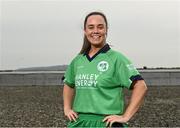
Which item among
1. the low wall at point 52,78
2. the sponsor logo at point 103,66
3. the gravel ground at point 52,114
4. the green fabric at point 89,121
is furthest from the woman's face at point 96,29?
the low wall at point 52,78

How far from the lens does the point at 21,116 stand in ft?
38.9

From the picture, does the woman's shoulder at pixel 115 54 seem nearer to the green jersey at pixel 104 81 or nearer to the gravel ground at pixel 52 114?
the green jersey at pixel 104 81

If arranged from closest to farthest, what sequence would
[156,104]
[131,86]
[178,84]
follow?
[131,86] < [156,104] < [178,84]

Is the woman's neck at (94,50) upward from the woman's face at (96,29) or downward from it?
downward

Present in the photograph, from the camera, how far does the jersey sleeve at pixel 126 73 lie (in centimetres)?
261

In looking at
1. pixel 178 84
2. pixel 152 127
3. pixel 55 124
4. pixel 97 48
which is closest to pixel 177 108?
pixel 152 127

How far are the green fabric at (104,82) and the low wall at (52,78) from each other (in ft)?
86.0

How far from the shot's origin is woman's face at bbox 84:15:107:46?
271 cm

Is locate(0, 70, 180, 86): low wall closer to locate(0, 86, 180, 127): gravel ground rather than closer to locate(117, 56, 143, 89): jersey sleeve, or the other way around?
locate(0, 86, 180, 127): gravel ground

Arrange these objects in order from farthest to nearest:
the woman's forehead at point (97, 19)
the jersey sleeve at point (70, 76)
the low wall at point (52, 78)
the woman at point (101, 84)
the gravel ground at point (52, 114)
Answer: the low wall at point (52, 78) → the gravel ground at point (52, 114) → the jersey sleeve at point (70, 76) → the woman's forehead at point (97, 19) → the woman at point (101, 84)

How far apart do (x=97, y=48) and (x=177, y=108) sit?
11.4m

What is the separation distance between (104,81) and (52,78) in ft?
90.2

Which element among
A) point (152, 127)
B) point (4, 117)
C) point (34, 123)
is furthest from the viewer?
point (4, 117)

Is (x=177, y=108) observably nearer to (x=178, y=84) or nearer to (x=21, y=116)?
(x=21, y=116)
